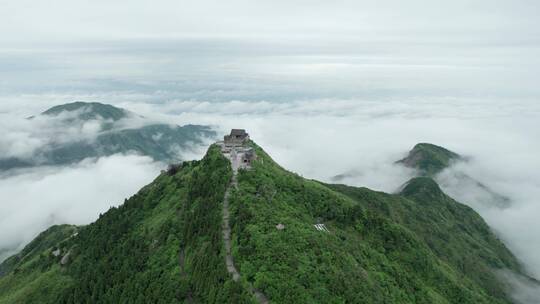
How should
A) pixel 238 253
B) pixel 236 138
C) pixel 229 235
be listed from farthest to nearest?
pixel 236 138 < pixel 229 235 < pixel 238 253

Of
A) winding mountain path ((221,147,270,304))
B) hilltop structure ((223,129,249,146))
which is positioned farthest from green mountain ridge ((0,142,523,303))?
hilltop structure ((223,129,249,146))

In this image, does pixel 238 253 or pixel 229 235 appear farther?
pixel 229 235

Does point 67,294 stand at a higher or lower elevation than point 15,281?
higher

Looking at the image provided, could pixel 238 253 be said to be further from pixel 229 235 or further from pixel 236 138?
pixel 236 138

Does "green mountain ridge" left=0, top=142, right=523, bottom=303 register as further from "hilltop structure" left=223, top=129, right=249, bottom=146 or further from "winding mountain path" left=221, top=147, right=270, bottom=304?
"hilltop structure" left=223, top=129, right=249, bottom=146

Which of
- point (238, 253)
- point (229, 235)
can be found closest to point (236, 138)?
point (229, 235)

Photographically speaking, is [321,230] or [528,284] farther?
[528,284]

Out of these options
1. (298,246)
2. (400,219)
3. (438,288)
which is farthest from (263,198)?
(400,219)

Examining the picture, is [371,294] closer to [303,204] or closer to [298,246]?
[298,246]

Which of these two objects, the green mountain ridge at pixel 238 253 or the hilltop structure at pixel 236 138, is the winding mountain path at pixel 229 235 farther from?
the hilltop structure at pixel 236 138
